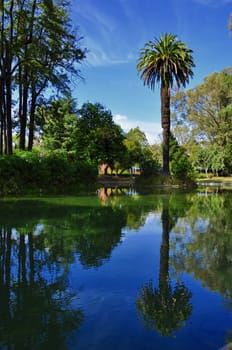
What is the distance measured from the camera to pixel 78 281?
15.2 ft

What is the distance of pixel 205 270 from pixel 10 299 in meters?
2.81

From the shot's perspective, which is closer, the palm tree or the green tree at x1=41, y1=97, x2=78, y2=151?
the palm tree

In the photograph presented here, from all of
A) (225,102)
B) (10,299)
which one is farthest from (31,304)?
(225,102)

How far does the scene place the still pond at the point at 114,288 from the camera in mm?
3166

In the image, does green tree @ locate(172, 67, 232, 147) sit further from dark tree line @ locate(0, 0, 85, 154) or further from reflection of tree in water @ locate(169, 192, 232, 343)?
reflection of tree in water @ locate(169, 192, 232, 343)

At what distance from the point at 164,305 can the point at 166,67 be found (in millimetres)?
28271

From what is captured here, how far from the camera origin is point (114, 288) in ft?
14.4

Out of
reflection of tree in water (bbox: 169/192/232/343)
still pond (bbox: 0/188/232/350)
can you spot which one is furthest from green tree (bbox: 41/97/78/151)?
still pond (bbox: 0/188/232/350)

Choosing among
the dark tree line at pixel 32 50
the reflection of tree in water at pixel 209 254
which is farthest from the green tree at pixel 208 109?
the reflection of tree in water at pixel 209 254

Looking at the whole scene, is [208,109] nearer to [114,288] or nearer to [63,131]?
[63,131]

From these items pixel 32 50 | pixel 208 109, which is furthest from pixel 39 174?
pixel 208 109

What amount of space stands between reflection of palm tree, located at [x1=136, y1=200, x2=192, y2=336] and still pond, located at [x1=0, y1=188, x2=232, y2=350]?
0.03 ft

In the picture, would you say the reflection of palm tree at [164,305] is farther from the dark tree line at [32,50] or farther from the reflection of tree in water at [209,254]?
the dark tree line at [32,50]

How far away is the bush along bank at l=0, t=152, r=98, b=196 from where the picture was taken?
57.1ft
